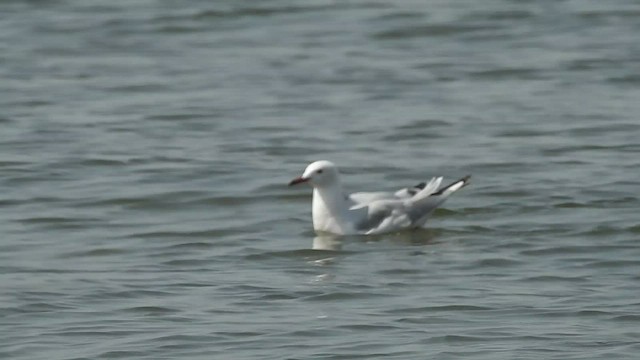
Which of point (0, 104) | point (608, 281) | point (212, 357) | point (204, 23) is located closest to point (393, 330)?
point (212, 357)

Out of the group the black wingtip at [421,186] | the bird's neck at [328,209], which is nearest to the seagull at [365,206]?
the bird's neck at [328,209]

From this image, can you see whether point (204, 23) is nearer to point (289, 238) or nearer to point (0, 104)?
point (0, 104)

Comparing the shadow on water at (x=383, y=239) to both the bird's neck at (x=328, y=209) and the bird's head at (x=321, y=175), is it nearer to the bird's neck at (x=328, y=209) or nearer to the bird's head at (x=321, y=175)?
the bird's neck at (x=328, y=209)

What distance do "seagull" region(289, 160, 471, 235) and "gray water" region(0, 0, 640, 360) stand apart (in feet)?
0.46

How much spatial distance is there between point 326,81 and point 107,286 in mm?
7304

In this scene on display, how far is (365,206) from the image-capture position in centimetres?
1319

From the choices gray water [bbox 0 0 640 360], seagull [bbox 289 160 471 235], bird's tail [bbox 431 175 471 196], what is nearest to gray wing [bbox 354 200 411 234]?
seagull [bbox 289 160 471 235]

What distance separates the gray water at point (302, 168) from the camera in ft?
33.7

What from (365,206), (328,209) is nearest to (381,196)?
(365,206)

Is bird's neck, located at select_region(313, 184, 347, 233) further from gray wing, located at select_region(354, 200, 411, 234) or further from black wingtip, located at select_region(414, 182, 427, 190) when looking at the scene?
black wingtip, located at select_region(414, 182, 427, 190)

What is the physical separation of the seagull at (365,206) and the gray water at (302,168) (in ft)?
0.46

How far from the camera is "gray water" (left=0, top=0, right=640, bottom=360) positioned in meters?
10.3

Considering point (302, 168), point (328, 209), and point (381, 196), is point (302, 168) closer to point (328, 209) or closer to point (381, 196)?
point (381, 196)

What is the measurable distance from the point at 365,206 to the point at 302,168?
6.19 feet
